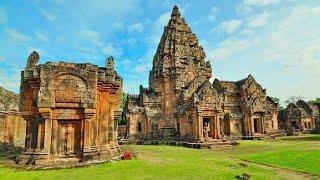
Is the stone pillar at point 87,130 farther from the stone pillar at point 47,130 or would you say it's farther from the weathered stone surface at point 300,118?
the weathered stone surface at point 300,118

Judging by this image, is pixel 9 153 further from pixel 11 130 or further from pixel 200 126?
pixel 200 126

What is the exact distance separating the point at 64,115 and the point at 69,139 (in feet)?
3.66

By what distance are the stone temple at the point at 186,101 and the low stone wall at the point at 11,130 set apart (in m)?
11.1

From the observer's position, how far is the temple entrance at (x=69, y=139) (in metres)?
11.5

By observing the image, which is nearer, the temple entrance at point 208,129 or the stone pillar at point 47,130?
the stone pillar at point 47,130

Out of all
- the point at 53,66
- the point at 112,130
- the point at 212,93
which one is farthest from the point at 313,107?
the point at 53,66

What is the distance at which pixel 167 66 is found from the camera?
31.2 m

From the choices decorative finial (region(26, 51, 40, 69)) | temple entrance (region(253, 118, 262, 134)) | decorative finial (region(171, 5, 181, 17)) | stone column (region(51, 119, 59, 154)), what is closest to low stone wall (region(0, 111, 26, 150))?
decorative finial (region(26, 51, 40, 69))

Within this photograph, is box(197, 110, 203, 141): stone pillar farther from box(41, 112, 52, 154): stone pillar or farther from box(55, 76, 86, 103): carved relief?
box(41, 112, 52, 154): stone pillar

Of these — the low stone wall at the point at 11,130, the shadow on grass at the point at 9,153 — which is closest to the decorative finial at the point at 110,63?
the shadow on grass at the point at 9,153

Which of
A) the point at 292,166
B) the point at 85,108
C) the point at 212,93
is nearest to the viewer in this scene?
the point at 85,108

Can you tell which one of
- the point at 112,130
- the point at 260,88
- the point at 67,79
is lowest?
the point at 112,130

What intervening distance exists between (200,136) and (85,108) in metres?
15.2

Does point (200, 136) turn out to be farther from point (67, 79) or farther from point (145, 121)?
point (67, 79)
